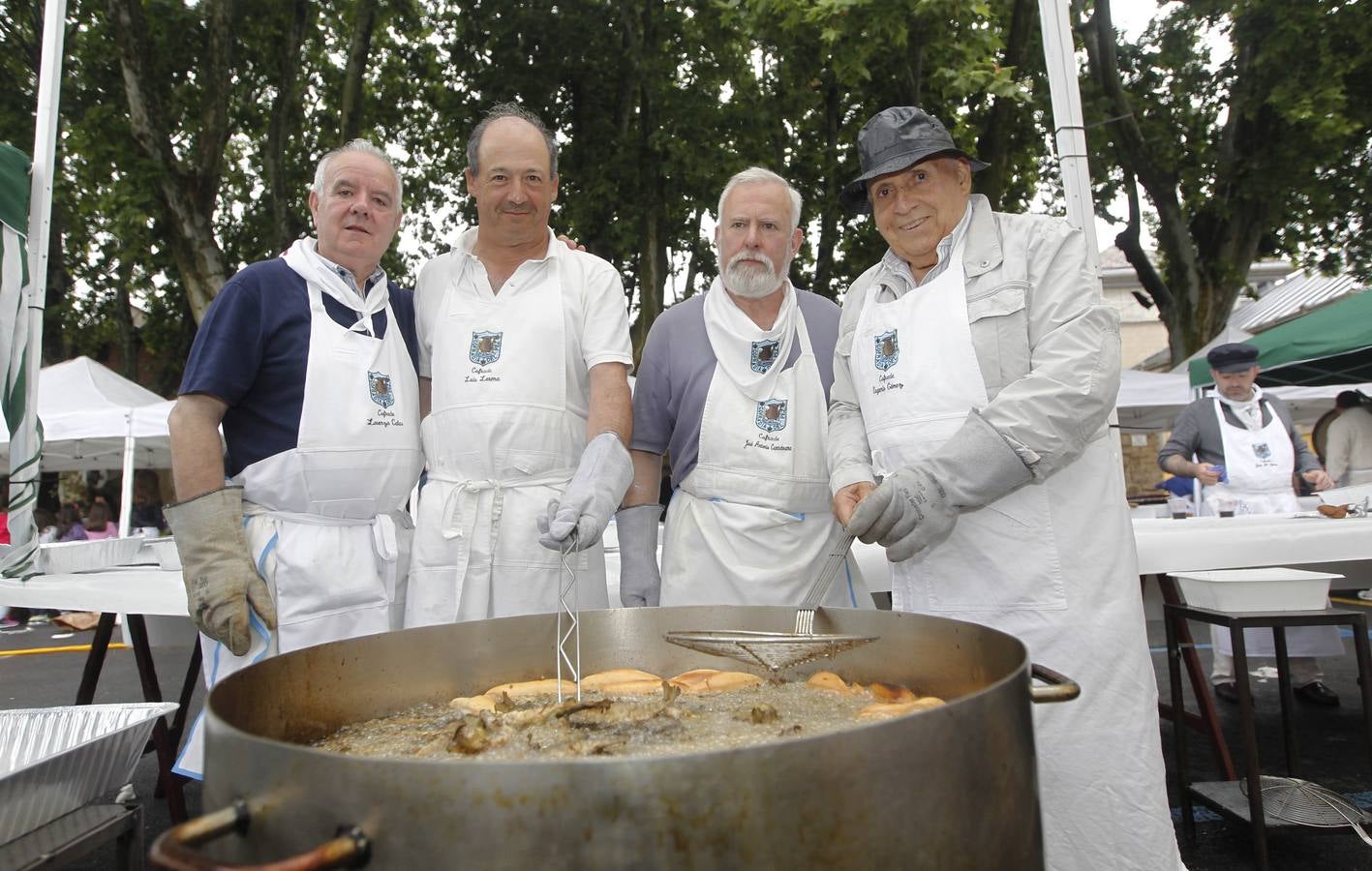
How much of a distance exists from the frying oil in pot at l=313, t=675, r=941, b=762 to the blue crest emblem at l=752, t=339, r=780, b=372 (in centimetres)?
110

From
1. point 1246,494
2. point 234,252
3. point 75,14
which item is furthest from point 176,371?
point 1246,494

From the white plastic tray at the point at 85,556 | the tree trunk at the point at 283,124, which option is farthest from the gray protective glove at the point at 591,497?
the tree trunk at the point at 283,124

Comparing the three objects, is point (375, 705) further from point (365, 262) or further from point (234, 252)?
point (234, 252)

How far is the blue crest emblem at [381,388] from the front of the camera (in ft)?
7.66

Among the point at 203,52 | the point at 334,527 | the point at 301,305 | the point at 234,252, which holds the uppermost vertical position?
the point at 203,52

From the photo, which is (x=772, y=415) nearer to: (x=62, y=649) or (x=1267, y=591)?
(x=1267, y=591)

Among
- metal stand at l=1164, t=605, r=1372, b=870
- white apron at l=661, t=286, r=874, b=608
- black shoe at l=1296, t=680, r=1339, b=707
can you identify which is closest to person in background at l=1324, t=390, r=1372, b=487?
black shoe at l=1296, t=680, r=1339, b=707

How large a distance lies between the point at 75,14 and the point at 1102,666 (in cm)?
1439

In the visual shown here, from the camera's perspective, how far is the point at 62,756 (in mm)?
1855

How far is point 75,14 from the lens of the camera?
1209 centimetres

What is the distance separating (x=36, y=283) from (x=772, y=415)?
297 cm

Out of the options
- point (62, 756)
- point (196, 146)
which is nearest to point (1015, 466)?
point (62, 756)

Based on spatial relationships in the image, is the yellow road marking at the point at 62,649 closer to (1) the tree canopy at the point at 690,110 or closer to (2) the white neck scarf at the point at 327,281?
(1) the tree canopy at the point at 690,110

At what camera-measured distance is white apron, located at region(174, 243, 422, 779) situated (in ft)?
7.21
